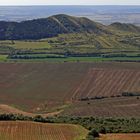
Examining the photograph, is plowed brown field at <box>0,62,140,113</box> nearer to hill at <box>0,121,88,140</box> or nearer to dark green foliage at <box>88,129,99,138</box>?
hill at <box>0,121,88,140</box>

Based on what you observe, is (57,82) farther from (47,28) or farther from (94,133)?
(47,28)

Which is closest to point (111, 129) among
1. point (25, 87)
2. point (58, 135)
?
point (58, 135)

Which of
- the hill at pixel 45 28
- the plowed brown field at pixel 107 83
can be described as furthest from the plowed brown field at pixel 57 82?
the hill at pixel 45 28

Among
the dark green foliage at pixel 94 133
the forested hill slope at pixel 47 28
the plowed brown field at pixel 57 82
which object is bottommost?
the forested hill slope at pixel 47 28

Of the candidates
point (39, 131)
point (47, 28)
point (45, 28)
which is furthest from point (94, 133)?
point (45, 28)

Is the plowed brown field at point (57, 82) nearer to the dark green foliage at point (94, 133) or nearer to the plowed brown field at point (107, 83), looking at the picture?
the plowed brown field at point (107, 83)

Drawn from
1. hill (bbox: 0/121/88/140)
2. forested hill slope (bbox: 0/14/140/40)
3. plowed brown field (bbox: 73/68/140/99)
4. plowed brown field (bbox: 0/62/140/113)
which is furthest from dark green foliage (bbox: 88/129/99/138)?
forested hill slope (bbox: 0/14/140/40)

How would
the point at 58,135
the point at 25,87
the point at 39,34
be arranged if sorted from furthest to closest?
the point at 39,34, the point at 25,87, the point at 58,135

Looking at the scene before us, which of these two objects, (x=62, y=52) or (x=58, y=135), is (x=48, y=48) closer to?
(x=62, y=52)
